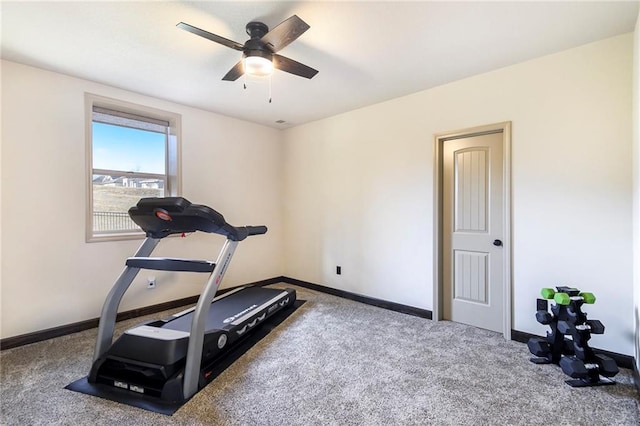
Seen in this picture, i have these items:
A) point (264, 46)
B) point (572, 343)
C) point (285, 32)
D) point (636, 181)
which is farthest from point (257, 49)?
point (572, 343)

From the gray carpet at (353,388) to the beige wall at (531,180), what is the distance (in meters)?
0.66

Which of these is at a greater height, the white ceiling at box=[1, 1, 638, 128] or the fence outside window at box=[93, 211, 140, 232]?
the white ceiling at box=[1, 1, 638, 128]

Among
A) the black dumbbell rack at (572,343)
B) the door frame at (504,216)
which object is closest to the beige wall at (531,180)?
the door frame at (504,216)

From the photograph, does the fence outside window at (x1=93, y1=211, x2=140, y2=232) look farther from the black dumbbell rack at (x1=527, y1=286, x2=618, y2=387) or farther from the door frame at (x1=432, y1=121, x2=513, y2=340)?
the black dumbbell rack at (x1=527, y1=286, x2=618, y2=387)

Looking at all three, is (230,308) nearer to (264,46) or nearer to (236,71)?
(236,71)

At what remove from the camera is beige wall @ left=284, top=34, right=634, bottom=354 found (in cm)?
231

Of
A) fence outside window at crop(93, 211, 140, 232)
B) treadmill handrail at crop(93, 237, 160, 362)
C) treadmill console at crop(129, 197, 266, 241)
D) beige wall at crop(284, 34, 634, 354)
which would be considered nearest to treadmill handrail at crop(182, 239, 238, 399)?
treadmill console at crop(129, 197, 266, 241)

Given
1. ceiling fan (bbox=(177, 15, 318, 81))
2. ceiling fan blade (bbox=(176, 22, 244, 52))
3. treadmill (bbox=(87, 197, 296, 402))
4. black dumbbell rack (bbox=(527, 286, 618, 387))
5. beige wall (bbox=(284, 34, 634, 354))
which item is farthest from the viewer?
beige wall (bbox=(284, 34, 634, 354))

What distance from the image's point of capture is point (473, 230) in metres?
3.13

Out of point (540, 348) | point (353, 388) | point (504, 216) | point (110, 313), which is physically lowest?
point (353, 388)

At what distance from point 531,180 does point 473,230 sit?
0.72m

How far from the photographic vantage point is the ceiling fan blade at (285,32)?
68.1 inches

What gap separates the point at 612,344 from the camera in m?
2.32

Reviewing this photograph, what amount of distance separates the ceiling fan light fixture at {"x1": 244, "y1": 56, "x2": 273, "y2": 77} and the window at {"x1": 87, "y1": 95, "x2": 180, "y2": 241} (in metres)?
2.03
